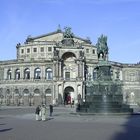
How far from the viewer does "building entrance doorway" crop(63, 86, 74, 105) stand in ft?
329

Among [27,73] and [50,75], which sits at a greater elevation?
[27,73]

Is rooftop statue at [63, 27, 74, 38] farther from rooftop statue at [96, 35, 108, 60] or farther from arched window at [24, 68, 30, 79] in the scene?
rooftop statue at [96, 35, 108, 60]

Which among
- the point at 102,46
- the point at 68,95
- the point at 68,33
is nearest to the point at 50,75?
the point at 68,95

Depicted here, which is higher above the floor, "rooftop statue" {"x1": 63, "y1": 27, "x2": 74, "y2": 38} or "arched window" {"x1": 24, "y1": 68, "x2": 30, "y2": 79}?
"rooftop statue" {"x1": 63, "y1": 27, "x2": 74, "y2": 38}

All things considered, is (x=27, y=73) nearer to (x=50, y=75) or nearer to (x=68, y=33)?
(x=50, y=75)

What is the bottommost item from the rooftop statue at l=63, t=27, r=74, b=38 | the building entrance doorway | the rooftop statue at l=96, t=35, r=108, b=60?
the building entrance doorway

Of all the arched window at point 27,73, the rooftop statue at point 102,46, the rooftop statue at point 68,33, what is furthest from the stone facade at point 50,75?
the rooftop statue at point 102,46

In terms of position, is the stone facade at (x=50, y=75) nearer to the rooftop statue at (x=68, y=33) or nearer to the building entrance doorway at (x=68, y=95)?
the building entrance doorway at (x=68, y=95)

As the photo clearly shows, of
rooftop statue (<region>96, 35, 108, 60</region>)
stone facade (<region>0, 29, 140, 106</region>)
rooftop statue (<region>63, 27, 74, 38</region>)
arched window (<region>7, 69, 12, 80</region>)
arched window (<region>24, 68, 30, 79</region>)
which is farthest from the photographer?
arched window (<region>7, 69, 12, 80</region>)

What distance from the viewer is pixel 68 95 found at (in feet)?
334

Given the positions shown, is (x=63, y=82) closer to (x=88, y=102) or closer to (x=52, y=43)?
(x=52, y=43)

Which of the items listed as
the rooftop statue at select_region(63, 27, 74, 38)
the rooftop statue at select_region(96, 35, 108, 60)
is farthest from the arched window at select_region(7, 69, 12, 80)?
the rooftop statue at select_region(96, 35, 108, 60)

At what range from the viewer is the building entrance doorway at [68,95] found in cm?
10025

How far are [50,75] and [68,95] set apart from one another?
26.6 feet
